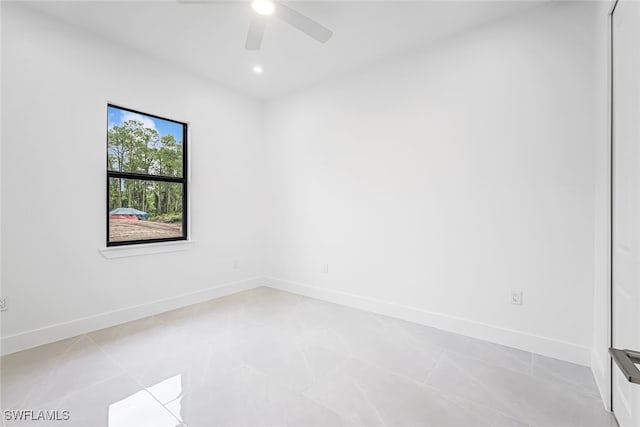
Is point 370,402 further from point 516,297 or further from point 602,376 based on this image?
point 516,297

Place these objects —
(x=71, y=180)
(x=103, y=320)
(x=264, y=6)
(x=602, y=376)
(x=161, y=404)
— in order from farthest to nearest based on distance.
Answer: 1. (x=103, y=320)
2. (x=71, y=180)
3. (x=264, y=6)
4. (x=602, y=376)
5. (x=161, y=404)

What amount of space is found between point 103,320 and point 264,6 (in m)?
3.04

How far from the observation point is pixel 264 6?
2.11 metres

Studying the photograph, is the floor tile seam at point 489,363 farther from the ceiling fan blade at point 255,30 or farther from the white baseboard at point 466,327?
the ceiling fan blade at point 255,30

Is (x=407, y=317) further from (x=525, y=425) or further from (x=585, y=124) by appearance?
(x=585, y=124)

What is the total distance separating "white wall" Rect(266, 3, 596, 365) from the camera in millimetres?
2273

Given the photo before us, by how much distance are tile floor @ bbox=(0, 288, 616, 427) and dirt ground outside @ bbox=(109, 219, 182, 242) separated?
2.91ft

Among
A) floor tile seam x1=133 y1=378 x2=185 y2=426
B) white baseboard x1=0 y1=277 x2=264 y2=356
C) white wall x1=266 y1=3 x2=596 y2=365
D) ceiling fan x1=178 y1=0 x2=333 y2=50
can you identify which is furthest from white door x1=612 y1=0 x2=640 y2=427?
white baseboard x1=0 y1=277 x2=264 y2=356

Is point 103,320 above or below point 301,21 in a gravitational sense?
below

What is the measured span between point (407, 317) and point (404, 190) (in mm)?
1288

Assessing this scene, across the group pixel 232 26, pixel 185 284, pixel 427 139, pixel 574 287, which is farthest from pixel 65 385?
pixel 574 287

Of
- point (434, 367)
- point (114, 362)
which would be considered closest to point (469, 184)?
point (434, 367)

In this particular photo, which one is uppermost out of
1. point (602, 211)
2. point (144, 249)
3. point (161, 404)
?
point (602, 211)

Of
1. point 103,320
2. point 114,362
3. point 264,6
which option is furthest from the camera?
point 103,320
